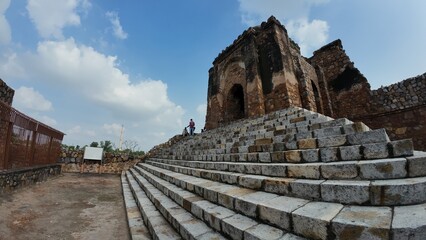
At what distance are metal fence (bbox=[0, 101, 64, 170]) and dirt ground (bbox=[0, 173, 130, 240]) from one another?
3.70 ft

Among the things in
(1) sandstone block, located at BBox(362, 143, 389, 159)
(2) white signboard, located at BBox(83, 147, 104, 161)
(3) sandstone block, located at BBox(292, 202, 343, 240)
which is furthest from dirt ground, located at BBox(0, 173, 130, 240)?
(2) white signboard, located at BBox(83, 147, 104, 161)

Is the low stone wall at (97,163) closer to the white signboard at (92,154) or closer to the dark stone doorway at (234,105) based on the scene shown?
the white signboard at (92,154)

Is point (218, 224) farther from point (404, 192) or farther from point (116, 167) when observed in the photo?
point (116, 167)

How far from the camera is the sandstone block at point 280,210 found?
66.5 inches

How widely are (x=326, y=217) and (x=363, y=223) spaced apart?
0.71 ft

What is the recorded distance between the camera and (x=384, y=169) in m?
1.80

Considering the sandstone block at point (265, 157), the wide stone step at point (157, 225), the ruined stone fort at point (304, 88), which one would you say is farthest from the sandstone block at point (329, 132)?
the ruined stone fort at point (304, 88)

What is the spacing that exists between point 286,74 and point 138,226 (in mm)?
8678

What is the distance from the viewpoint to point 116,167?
13.4 m

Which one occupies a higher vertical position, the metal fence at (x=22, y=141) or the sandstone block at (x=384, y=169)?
the metal fence at (x=22, y=141)

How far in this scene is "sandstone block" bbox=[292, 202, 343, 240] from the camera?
144cm

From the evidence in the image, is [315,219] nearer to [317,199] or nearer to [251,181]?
[317,199]

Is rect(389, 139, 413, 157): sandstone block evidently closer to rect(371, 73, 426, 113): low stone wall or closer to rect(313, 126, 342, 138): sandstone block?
rect(313, 126, 342, 138): sandstone block

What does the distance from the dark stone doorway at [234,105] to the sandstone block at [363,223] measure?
467 inches
